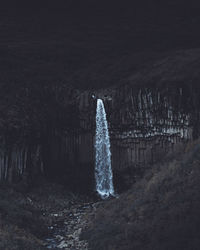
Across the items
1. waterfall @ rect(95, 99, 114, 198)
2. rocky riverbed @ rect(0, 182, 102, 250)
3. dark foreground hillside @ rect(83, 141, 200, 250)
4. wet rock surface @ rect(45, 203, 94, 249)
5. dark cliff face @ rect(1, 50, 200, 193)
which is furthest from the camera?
waterfall @ rect(95, 99, 114, 198)

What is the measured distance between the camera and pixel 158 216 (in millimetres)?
25516

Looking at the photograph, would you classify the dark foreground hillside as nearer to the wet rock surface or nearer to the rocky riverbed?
the wet rock surface

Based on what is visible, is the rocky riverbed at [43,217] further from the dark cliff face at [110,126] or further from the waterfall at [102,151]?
the waterfall at [102,151]

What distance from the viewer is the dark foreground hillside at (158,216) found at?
23047mm

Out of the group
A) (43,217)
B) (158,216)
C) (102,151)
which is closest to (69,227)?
(43,217)

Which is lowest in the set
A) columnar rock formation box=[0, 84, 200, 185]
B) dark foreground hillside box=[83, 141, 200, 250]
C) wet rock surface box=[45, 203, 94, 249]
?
wet rock surface box=[45, 203, 94, 249]

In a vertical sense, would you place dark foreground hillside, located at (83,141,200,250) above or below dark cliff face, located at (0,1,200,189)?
below

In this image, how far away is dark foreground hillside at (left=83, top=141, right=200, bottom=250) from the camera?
23.0m

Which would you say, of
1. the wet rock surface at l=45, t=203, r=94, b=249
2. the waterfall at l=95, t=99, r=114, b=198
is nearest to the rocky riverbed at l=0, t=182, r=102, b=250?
the wet rock surface at l=45, t=203, r=94, b=249

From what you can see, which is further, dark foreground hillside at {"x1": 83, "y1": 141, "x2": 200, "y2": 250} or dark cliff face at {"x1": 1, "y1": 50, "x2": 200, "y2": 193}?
dark cliff face at {"x1": 1, "y1": 50, "x2": 200, "y2": 193}

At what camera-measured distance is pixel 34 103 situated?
44625 mm

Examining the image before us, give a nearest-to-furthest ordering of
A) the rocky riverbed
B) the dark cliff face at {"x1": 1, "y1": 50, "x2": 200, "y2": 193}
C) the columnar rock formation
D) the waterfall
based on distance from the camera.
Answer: the rocky riverbed → the columnar rock formation → the dark cliff face at {"x1": 1, "y1": 50, "x2": 200, "y2": 193} → the waterfall

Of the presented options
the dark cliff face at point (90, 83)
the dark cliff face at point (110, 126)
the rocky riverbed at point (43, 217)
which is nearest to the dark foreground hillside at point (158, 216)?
the rocky riverbed at point (43, 217)

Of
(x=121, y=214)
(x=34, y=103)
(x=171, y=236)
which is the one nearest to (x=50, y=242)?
(x=121, y=214)
